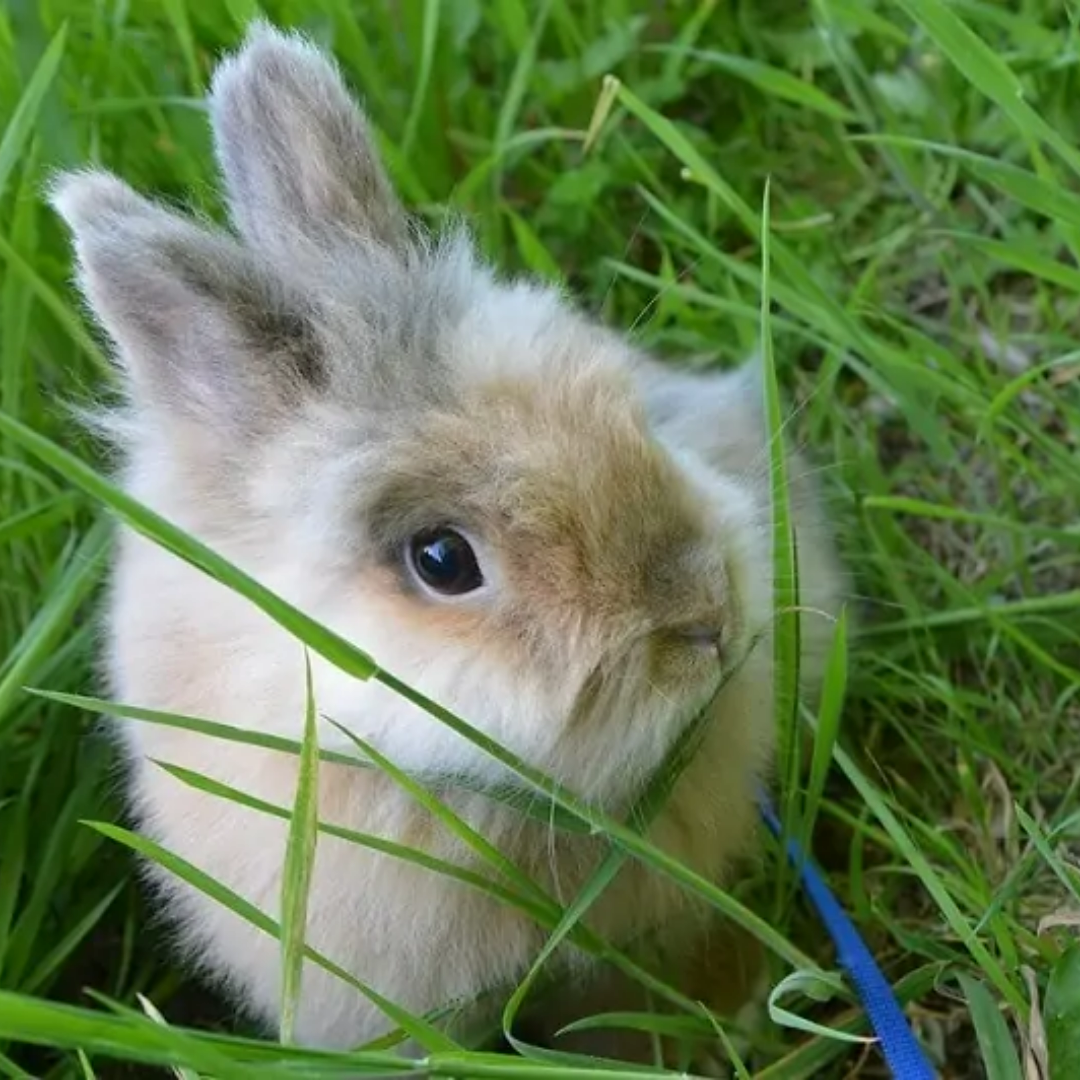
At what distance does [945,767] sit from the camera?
7.02 ft

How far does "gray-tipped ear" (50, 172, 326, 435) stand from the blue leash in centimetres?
80

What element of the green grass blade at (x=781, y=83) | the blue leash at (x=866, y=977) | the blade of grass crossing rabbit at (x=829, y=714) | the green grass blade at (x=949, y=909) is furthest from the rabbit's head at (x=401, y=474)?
the green grass blade at (x=781, y=83)

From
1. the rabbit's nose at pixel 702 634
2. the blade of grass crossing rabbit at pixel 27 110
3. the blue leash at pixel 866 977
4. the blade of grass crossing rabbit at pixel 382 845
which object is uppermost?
the blade of grass crossing rabbit at pixel 27 110

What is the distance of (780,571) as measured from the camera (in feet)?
5.44

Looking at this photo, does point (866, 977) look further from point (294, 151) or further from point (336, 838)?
point (294, 151)

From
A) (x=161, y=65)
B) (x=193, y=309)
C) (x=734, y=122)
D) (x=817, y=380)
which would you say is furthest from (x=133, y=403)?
(x=734, y=122)

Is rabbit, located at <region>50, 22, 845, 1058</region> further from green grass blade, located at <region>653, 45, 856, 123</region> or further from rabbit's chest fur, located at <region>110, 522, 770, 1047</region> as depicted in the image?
green grass blade, located at <region>653, 45, 856, 123</region>

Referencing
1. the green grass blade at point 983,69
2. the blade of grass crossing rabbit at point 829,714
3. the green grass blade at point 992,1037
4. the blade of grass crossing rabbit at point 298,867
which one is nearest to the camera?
the blade of grass crossing rabbit at point 298,867

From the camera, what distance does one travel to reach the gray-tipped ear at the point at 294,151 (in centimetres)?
163

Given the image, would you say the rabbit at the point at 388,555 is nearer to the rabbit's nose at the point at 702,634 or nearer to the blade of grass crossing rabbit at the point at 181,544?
the rabbit's nose at the point at 702,634

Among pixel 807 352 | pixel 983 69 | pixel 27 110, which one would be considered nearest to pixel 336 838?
pixel 27 110

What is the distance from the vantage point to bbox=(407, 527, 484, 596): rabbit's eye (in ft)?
4.67

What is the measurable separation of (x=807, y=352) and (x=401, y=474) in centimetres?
129

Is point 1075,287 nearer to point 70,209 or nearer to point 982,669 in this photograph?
point 982,669
